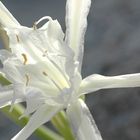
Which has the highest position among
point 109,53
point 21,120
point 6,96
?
point 6,96

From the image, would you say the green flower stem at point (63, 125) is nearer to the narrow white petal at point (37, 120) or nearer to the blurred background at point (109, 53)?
the narrow white petal at point (37, 120)

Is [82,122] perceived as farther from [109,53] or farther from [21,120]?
[109,53]

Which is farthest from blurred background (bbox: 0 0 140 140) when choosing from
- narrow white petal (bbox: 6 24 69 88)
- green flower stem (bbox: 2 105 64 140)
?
narrow white petal (bbox: 6 24 69 88)

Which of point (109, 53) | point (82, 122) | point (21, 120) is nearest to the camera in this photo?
point (82, 122)

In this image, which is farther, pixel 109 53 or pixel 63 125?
pixel 109 53

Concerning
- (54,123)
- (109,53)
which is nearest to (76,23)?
(54,123)

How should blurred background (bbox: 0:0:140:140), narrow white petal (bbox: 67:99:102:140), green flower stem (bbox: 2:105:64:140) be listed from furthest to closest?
blurred background (bbox: 0:0:140:140) → green flower stem (bbox: 2:105:64:140) → narrow white petal (bbox: 67:99:102:140)

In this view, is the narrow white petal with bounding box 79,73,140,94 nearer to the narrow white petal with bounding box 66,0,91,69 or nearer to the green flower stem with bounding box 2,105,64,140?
the narrow white petal with bounding box 66,0,91,69
